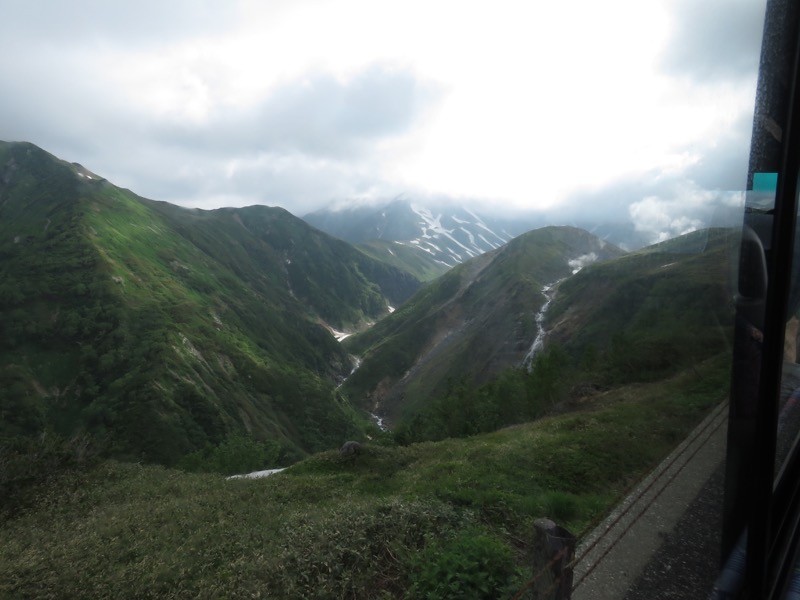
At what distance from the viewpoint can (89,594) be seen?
10008mm

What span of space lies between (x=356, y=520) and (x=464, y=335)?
140126 mm

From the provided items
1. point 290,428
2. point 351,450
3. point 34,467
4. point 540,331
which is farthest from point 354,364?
point 351,450

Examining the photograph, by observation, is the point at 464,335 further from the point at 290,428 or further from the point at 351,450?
the point at 351,450

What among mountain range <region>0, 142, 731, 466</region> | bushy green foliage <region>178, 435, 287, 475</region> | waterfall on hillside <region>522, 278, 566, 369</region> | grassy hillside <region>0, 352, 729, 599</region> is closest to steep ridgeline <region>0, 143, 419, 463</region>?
mountain range <region>0, 142, 731, 466</region>

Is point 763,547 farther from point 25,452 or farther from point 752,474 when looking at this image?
point 25,452

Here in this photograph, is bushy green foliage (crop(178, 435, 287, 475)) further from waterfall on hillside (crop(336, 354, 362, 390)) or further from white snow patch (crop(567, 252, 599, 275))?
white snow patch (crop(567, 252, 599, 275))

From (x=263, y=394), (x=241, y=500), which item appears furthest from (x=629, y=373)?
(x=263, y=394)

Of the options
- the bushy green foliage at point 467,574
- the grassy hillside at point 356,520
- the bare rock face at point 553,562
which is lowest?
the grassy hillside at point 356,520

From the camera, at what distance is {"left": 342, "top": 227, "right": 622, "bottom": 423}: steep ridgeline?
118625 mm

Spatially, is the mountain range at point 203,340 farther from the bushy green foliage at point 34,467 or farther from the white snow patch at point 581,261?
the bushy green foliage at point 34,467

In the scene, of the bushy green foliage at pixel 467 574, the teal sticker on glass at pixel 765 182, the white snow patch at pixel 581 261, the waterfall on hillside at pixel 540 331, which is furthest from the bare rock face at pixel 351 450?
the white snow patch at pixel 581 261

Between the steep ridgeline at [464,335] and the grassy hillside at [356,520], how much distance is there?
82413 mm

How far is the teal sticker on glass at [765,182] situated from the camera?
2.64m

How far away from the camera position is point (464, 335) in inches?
5837
